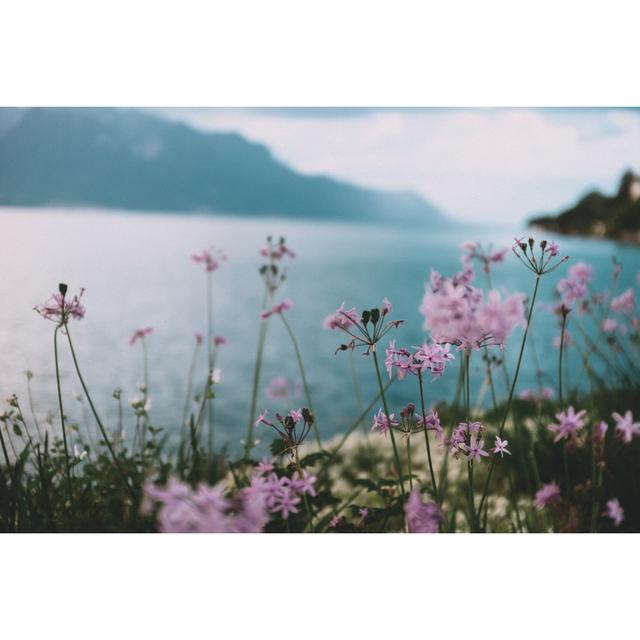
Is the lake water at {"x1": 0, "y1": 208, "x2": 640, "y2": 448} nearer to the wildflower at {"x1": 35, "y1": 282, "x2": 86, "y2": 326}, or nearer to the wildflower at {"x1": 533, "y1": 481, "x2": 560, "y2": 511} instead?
the wildflower at {"x1": 35, "y1": 282, "x2": 86, "y2": 326}

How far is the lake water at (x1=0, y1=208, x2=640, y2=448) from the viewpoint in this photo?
2.15m

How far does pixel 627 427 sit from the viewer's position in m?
2.09

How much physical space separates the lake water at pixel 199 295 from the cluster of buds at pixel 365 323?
0.13 m

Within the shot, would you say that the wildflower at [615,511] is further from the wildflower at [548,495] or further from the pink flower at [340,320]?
the pink flower at [340,320]

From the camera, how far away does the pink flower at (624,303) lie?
238 cm

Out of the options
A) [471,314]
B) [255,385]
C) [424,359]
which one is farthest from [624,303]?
[255,385]

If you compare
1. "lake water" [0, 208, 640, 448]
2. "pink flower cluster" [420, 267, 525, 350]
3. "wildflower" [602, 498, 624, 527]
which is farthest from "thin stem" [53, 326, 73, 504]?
"wildflower" [602, 498, 624, 527]

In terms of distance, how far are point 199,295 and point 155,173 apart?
508 mm

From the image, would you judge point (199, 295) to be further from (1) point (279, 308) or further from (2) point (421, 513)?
(2) point (421, 513)

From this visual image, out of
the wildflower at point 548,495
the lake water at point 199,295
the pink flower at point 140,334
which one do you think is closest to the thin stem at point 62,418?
the lake water at point 199,295
